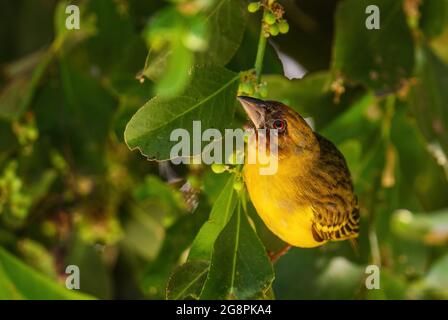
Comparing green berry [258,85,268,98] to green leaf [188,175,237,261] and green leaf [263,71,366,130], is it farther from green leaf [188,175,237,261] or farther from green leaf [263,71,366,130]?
green leaf [263,71,366,130]

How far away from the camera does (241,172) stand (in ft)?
3.62

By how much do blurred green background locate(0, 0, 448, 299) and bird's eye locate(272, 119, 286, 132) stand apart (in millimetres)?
128

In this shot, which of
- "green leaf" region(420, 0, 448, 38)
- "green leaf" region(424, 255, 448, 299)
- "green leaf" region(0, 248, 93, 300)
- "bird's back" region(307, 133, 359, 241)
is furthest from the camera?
"green leaf" region(424, 255, 448, 299)

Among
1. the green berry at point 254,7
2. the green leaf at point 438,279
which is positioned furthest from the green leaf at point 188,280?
the green leaf at point 438,279

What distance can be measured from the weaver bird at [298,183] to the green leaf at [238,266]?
54 mm

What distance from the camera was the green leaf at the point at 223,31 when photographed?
3.75 feet

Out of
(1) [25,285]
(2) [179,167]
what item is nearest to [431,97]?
(2) [179,167]

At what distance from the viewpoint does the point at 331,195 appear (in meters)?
1.21

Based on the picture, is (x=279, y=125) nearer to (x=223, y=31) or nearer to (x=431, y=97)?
(x=223, y=31)

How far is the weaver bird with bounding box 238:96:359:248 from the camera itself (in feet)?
3.66

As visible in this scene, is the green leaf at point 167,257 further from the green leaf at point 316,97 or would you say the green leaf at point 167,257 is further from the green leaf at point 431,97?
the green leaf at point 431,97

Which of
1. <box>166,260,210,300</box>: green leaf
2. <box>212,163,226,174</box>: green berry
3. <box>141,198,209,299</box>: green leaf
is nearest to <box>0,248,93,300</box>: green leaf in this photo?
<box>141,198,209,299</box>: green leaf
